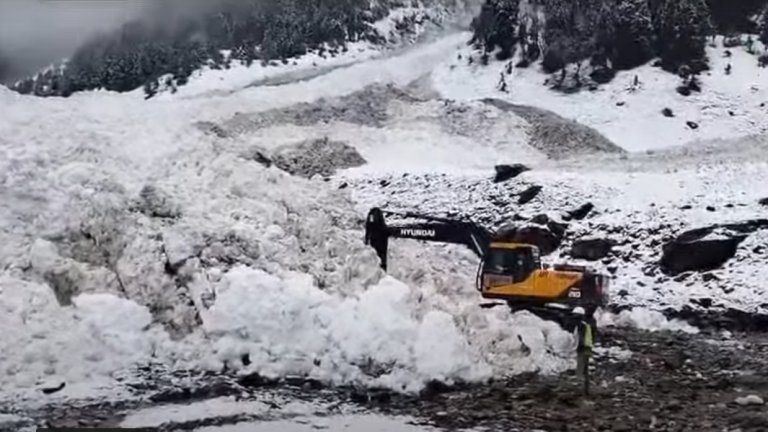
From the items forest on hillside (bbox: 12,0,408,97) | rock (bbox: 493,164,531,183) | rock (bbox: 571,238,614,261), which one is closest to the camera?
rock (bbox: 571,238,614,261)

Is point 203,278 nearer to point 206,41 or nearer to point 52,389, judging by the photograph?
point 52,389

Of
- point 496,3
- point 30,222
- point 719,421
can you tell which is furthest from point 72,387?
point 496,3

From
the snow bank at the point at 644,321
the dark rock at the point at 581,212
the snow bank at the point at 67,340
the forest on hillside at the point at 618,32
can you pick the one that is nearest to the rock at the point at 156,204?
the snow bank at the point at 67,340

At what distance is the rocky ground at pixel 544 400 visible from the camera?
10109mm

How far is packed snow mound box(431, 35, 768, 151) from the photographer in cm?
2733

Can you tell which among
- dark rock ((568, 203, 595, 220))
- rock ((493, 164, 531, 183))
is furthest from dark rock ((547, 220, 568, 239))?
rock ((493, 164, 531, 183))

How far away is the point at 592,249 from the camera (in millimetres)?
19062

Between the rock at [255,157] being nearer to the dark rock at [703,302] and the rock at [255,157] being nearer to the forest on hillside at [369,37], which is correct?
the dark rock at [703,302]

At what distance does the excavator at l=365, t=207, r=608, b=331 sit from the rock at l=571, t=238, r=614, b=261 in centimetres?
404

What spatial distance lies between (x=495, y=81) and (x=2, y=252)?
23.1m

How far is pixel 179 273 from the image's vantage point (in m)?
13.0

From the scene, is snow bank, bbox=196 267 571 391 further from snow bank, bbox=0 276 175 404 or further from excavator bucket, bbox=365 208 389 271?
excavator bucket, bbox=365 208 389 271

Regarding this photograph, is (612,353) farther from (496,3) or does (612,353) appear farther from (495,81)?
(496,3)

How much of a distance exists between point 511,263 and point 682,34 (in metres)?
20.0
